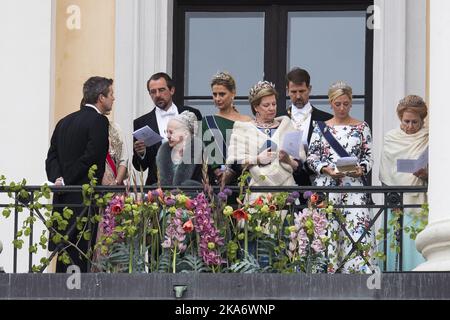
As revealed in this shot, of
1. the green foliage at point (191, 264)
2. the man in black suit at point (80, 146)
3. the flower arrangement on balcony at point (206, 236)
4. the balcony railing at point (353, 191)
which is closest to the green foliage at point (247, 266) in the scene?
the flower arrangement on balcony at point (206, 236)

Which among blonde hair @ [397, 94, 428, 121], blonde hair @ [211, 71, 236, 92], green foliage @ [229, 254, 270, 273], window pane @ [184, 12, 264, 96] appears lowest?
green foliage @ [229, 254, 270, 273]

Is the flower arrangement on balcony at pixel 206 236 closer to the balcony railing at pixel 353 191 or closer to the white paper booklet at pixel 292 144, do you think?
the balcony railing at pixel 353 191

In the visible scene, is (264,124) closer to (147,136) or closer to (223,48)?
(147,136)

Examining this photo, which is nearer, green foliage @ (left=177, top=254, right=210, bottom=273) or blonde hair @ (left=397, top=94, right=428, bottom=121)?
green foliage @ (left=177, top=254, right=210, bottom=273)

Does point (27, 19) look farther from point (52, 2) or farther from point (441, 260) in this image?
point (441, 260)

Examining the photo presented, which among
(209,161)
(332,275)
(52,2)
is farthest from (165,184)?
(52,2)

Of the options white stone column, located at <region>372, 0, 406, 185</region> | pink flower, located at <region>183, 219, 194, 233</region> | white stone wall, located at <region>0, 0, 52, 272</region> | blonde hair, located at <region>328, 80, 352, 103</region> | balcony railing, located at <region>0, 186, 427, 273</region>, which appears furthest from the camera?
white stone column, located at <region>372, 0, 406, 185</region>

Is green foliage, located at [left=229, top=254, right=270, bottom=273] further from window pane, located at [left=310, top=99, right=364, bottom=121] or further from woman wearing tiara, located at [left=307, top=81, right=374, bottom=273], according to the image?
window pane, located at [left=310, top=99, right=364, bottom=121]

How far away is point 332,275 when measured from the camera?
815 inches

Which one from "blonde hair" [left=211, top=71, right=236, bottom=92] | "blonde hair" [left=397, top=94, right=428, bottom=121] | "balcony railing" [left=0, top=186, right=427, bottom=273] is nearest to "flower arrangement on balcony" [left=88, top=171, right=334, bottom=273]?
"balcony railing" [left=0, top=186, right=427, bottom=273]

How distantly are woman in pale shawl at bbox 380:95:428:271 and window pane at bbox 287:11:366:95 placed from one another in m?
2.77

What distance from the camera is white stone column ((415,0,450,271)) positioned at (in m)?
20.7

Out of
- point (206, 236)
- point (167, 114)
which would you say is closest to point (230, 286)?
point (206, 236)

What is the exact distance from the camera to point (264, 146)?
22.0m
